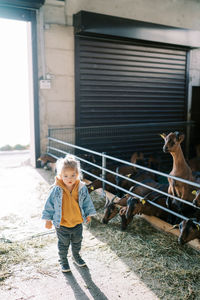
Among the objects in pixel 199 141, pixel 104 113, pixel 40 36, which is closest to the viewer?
pixel 40 36

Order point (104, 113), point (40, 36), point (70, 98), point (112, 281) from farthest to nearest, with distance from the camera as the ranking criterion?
1. point (104, 113)
2. point (70, 98)
3. point (40, 36)
4. point (112, 281)

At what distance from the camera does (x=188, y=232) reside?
11.0 ft

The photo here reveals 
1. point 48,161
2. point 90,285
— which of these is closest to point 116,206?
point 90,285

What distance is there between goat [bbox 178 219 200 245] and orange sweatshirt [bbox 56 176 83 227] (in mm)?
1228

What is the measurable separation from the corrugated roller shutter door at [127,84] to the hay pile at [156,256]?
4.16 meters

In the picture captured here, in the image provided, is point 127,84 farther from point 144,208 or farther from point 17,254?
point 17,254

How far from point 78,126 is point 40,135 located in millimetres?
1016

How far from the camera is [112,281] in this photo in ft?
9.53

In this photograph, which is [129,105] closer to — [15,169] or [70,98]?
[70,98]

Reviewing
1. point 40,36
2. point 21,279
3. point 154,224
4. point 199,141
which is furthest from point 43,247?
point 199,141

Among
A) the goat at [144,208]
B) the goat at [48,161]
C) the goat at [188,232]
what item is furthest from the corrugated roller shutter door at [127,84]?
the goat at [188,232]

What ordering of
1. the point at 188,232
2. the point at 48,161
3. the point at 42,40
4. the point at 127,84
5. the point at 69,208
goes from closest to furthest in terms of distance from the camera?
the point at 69,208, the point at 188,232, the point at 42,40, the point at 48,161, the point at 127,84

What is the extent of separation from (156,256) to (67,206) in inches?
49.0

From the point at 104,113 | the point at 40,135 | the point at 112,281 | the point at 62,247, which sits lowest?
the point at 112,281
